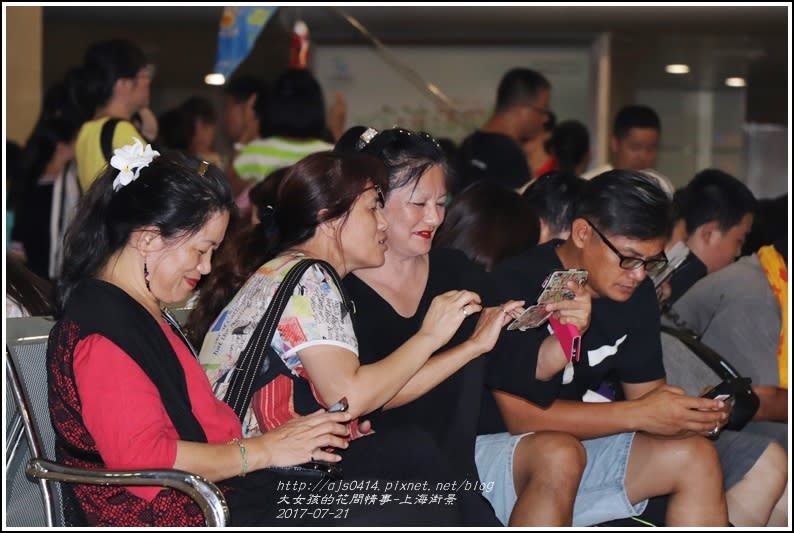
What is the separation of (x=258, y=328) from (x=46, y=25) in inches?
337

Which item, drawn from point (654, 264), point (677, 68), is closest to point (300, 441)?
point (654, 264)

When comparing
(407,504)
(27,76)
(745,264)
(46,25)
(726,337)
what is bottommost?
(407,504)

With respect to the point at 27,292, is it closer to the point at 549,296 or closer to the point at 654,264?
the point at 549,296

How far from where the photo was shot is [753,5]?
29.0 ft

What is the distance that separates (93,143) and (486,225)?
1.75 metres

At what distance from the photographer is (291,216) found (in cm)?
262

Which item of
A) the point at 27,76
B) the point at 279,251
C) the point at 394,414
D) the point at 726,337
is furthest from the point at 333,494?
the point at 27,76

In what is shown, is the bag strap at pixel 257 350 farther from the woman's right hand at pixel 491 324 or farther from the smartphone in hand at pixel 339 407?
the woman's right hand at pixel 491 324

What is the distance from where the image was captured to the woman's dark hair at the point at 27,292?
9.68 ft

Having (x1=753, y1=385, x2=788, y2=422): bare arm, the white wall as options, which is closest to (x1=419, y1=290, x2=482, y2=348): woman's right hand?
(x1=753, y1=385, x2=788, y2=422): bare arm

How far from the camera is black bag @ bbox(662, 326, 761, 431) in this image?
3279 millimetres

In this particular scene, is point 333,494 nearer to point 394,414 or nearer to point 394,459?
point 394,459

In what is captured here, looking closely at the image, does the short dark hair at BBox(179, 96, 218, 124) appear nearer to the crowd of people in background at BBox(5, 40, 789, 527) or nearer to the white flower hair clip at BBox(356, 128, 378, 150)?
the crowd of people in background at BBox(5, 40, 789, 527)

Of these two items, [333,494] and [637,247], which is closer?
[333,494]
